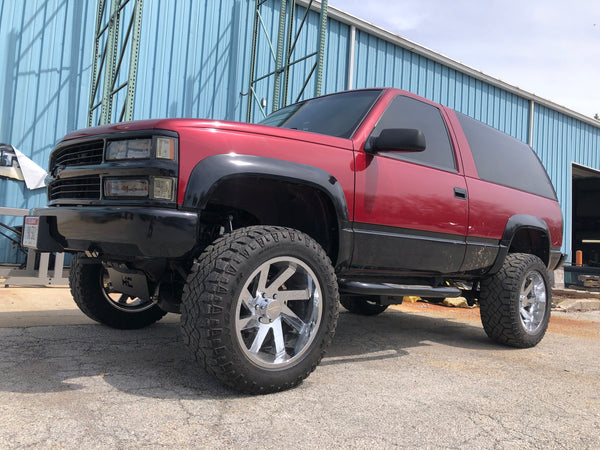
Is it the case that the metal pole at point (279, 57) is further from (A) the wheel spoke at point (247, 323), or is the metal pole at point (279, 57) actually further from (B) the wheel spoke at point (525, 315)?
(A) the wheel spoke at point (247, 323)

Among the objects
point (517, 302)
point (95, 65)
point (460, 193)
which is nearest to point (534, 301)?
point (517, 302)

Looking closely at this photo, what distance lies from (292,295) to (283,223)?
637 millimetres

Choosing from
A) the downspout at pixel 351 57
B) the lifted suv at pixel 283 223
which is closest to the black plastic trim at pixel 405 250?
the lifted suv at pixel 283 223

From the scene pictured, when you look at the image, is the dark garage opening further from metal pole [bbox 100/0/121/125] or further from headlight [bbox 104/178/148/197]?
headlight [bbox 104/178/148/197]

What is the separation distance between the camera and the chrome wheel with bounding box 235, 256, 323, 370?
2471 millimetres

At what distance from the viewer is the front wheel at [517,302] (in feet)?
12.9

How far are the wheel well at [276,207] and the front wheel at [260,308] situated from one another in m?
0.34

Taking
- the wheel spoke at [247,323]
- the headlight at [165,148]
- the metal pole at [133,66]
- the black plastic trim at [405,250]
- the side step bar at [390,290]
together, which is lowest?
the wheel spoke at [247,323]

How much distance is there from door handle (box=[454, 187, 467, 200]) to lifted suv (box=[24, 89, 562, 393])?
1 centimetres

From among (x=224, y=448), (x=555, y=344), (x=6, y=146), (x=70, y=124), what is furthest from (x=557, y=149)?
(x=224, y=448)

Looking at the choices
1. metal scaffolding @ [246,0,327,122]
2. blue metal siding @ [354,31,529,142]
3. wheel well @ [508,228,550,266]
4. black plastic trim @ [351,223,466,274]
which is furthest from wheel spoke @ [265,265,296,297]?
blue metal siding @ [354,31,529,142]

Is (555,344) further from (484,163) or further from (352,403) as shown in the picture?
(352,403)

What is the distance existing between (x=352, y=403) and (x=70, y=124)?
25.8ft

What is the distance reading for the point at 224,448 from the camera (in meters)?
1.76
